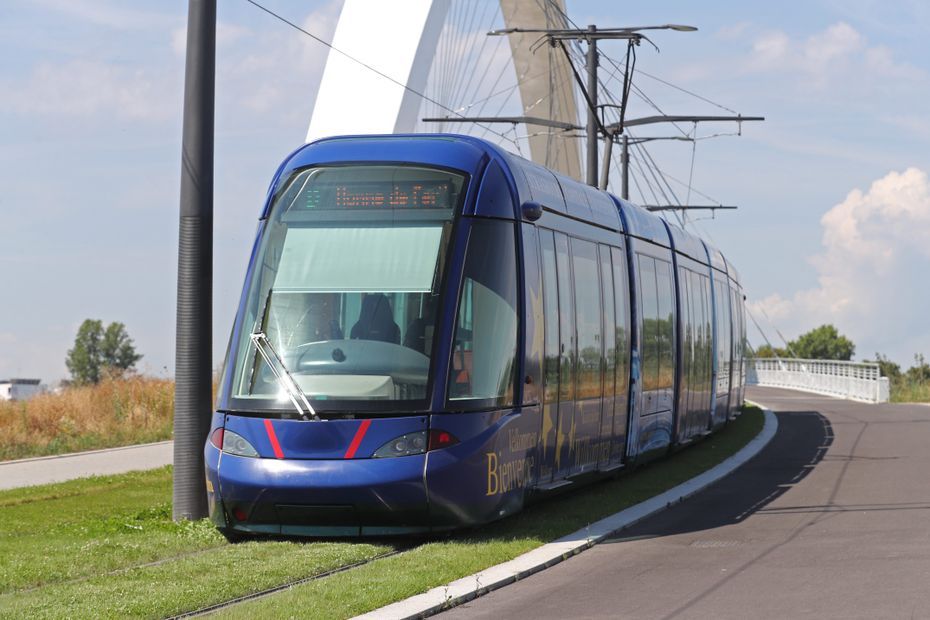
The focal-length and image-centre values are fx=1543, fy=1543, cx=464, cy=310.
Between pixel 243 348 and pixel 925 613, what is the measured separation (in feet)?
18.4

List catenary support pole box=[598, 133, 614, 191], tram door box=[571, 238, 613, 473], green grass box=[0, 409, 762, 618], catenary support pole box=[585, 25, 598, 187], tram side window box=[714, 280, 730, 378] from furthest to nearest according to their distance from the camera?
catenary support pole box=[598, 133, 614, 191]
catenary support pole box=[585, 25, 598, 187]
tram side window box=[714, 280, 730, 378]
tram door box=[571, 238, 613, 473]
green grass box=[0, 409, 762, 618]

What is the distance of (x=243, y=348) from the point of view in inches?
463

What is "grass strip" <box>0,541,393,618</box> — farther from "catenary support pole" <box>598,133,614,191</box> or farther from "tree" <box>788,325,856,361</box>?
"tree" <box>788,325,856,361</box>

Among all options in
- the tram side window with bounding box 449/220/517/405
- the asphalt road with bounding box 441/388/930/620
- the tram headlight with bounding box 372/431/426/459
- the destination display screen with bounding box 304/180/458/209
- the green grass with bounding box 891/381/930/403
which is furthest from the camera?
the green grass with bounding box 891/381/930/403

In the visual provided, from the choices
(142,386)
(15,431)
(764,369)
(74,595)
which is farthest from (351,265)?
(764,369)

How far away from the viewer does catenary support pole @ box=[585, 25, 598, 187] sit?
30522mm

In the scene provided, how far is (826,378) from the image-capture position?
56.8m

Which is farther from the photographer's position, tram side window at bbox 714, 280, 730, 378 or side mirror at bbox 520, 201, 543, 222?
tram side window at bbox 714, 280, 730, 378

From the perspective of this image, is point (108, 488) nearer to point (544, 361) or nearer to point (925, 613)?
point (544, 361)

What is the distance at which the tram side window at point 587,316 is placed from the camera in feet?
47.7

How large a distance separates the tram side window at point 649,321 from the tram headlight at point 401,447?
6729mm

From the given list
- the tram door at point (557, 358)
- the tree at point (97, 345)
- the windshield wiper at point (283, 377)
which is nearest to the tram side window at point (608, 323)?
the tram door at point (557, 358)

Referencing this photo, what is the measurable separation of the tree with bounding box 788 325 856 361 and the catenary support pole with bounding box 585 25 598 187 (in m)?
99.8

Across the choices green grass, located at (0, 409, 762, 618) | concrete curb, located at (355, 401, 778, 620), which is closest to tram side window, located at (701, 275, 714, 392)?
concrete curb, located at (355, 401, 778, 620)
